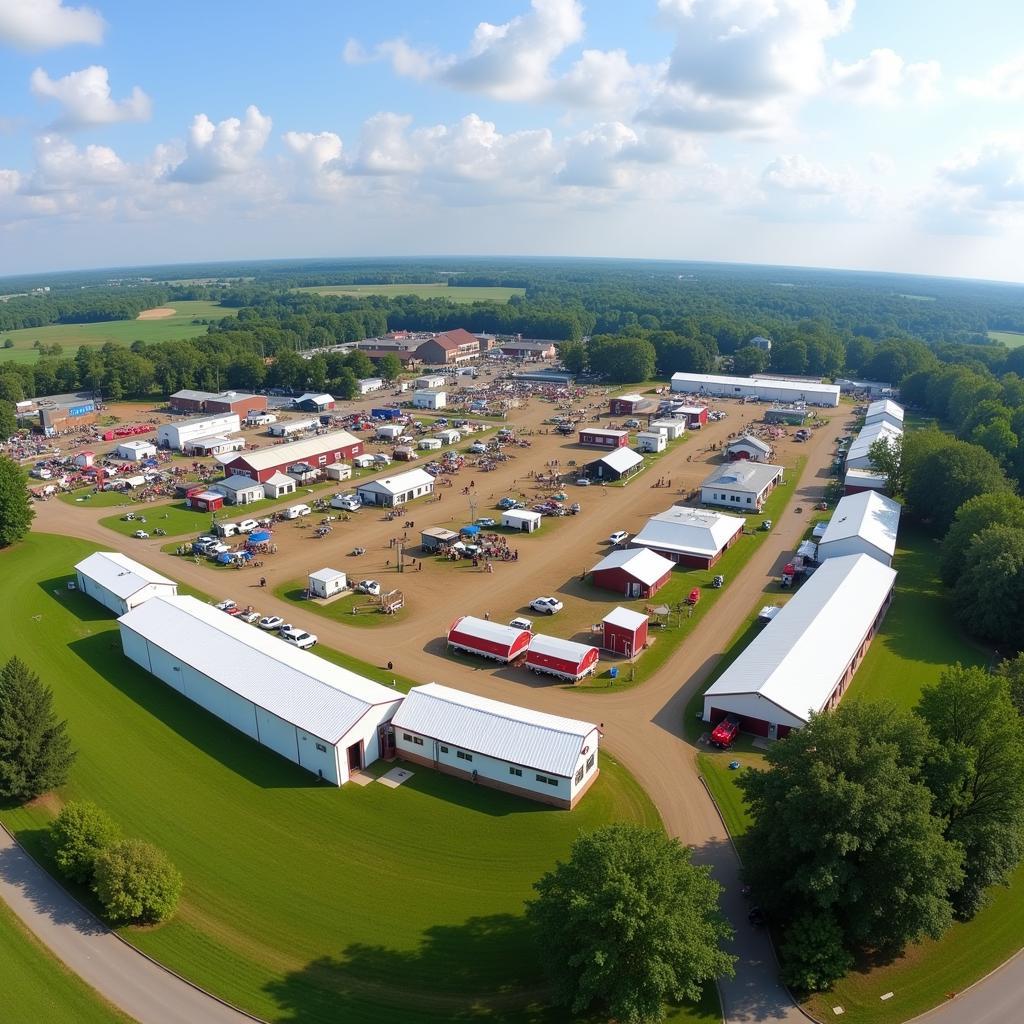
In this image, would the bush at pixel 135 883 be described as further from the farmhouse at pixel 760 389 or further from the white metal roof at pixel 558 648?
the farmhouse at pixel 760 389

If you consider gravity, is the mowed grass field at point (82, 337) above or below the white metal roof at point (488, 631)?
above

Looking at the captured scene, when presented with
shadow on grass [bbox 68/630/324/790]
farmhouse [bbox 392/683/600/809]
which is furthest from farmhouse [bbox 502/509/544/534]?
shadow on grass [bbox 68/630/324/790]

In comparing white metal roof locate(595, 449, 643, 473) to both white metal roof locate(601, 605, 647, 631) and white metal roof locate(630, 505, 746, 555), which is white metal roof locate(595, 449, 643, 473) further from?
white metal roof locate(601, 605, 647, 631)

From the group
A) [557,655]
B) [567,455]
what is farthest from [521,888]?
[567,455]

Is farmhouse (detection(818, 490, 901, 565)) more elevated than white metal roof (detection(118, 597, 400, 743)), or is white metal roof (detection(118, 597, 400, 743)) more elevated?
farmhouse (detection(818, 490, 901, 565))

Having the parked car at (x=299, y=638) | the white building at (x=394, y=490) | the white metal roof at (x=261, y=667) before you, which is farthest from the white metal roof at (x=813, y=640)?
the white building at (x=394, y=490)

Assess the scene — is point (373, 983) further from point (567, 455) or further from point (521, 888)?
point (567, 455)
